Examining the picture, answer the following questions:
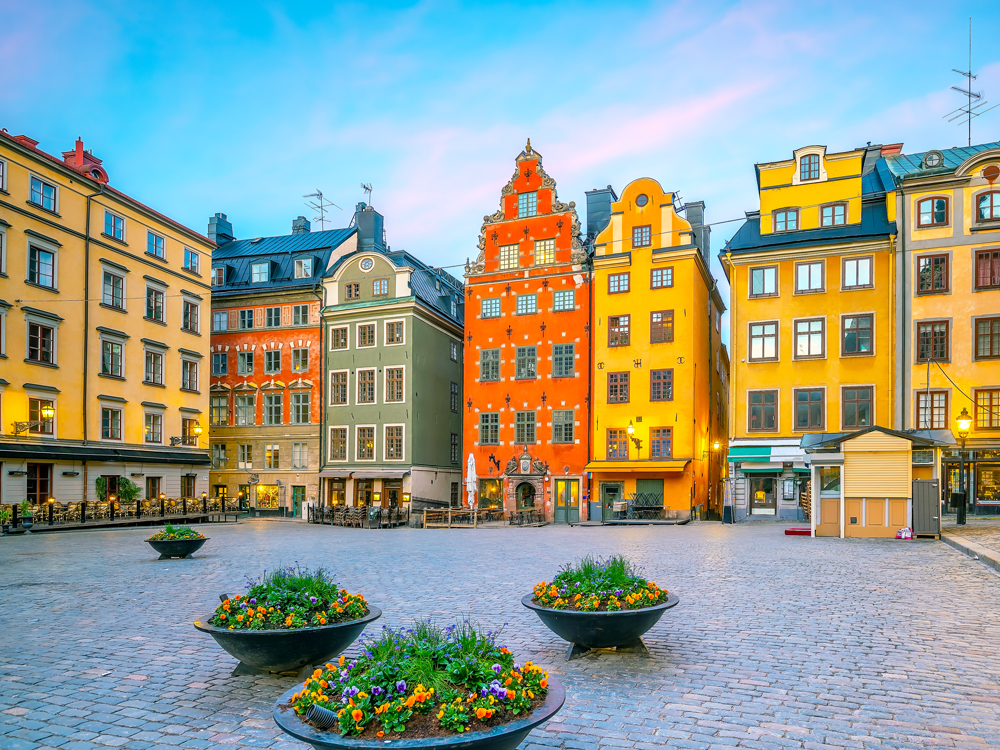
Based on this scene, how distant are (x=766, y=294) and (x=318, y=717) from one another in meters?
38.0

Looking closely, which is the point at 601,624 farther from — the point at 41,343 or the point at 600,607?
the point at 41,343

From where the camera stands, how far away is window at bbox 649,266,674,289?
42125mm

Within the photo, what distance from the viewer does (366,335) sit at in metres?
47.8

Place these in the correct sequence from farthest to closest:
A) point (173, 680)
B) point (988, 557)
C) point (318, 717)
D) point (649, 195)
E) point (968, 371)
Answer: point (649, 195) → point (968, 371) → point (988, 557) → point (173, 680) → point (318, 717)

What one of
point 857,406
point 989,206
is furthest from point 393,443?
point 989,206

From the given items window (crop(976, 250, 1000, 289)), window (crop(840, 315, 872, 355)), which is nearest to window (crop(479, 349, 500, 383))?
window (crop(840, 315, 872, 355))

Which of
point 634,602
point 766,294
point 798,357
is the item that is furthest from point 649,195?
point 634,602

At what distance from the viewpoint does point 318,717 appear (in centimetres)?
485

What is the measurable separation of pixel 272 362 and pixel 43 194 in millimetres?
17616

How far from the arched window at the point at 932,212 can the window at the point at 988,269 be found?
2297mm

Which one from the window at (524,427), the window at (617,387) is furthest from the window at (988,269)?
the window at (524,427)

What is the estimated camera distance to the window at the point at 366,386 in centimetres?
4731

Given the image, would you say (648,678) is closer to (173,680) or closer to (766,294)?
(173,680)

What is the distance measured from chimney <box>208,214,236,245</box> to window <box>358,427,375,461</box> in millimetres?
21258
